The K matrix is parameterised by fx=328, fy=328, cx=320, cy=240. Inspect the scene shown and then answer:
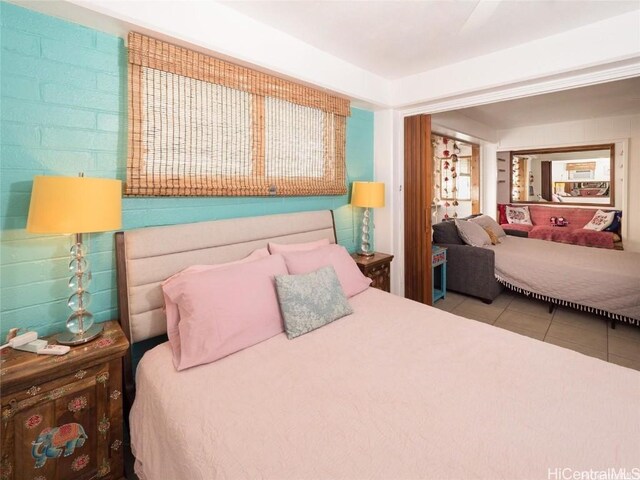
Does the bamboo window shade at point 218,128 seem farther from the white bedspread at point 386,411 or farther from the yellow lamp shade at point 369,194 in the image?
the white bedspread at point 386,411

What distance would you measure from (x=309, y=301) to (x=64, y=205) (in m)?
1.24

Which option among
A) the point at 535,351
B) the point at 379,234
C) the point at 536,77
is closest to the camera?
the point at 535,351

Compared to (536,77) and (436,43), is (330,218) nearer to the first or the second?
(436,43)

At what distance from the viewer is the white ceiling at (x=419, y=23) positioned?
1989 mm

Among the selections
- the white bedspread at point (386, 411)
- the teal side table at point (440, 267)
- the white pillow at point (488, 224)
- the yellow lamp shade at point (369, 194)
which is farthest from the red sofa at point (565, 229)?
the white bedspread at point (386, 411)

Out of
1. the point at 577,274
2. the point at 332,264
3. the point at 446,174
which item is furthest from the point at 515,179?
the point at 332,264

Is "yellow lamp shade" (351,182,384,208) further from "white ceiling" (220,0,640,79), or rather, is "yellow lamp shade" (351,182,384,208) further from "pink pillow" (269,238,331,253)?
"white ceiling" (220,0,640,79)

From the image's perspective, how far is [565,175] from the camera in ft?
20.9

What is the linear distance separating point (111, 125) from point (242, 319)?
1285mm

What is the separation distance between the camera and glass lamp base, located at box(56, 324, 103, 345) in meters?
1.50

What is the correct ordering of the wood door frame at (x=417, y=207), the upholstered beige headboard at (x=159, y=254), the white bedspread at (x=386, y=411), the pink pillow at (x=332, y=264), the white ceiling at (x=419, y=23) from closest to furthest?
the white bedspread at (x=386, y=411)
the upholstered beige headboard at (x=159, y=254)
the white ceiling at (x=419, y=23)
the pink pillow at (x=332, y=264)
the wood door frame at (x=417, y=207)

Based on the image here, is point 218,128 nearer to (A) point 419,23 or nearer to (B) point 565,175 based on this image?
(A) point 419,23

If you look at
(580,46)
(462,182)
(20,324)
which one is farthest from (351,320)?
(462,182)

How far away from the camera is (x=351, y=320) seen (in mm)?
2006
